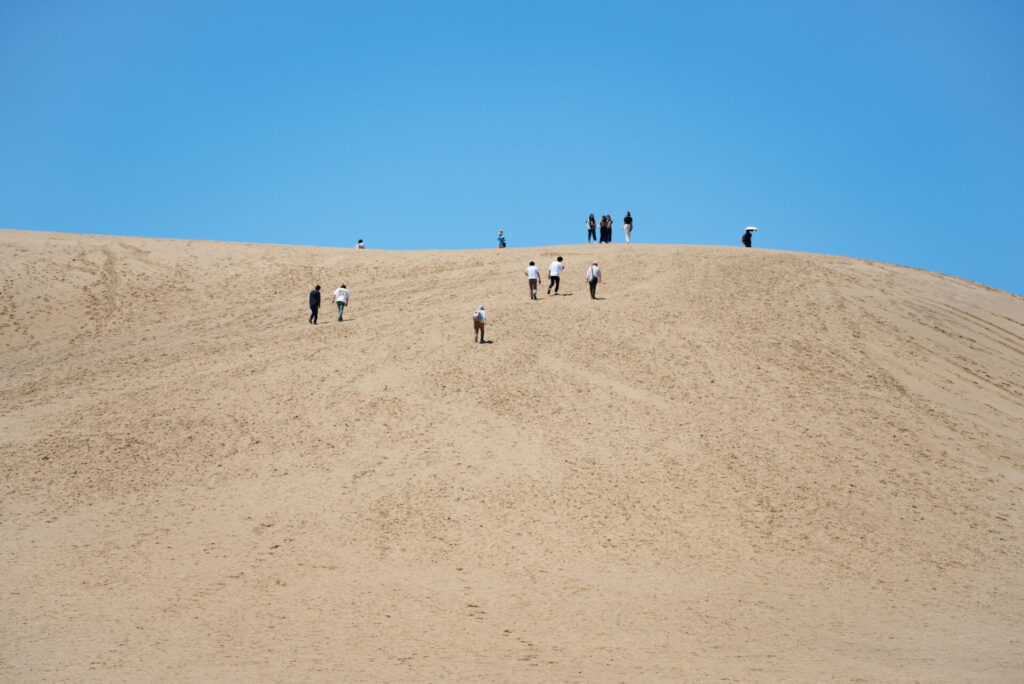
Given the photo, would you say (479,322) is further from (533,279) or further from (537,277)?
(537,277)

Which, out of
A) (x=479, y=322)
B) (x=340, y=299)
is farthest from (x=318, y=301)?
(x=479, y=322)

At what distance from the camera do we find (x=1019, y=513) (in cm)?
1927

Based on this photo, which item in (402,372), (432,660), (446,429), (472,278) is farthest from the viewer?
(472,278)

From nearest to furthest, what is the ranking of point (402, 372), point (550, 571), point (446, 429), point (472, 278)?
point (550, 571), point (446, 429), point (402, 372), point (472, 278)

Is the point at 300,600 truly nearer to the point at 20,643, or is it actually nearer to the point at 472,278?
the point at 20,643

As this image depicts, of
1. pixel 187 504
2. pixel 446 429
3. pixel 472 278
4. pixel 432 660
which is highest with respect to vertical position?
pixel 472 278

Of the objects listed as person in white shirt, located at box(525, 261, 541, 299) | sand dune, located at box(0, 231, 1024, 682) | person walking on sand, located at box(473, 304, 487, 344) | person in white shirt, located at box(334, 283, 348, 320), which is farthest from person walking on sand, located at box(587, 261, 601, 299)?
person in white shirt, located at box(334, 283, 348, 320)

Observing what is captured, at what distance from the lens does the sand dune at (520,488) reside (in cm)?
1342

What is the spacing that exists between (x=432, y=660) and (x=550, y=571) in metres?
4.22

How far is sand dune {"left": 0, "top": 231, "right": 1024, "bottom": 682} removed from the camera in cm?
1342

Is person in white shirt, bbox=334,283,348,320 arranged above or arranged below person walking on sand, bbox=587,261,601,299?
below

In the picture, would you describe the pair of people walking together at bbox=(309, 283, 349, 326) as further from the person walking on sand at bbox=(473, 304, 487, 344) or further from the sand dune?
the person walking on sand at bbox=(473, 304, 487, 344)

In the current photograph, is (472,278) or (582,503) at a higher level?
(472,278)

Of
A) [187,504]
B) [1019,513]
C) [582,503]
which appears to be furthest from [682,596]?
[187,504]
